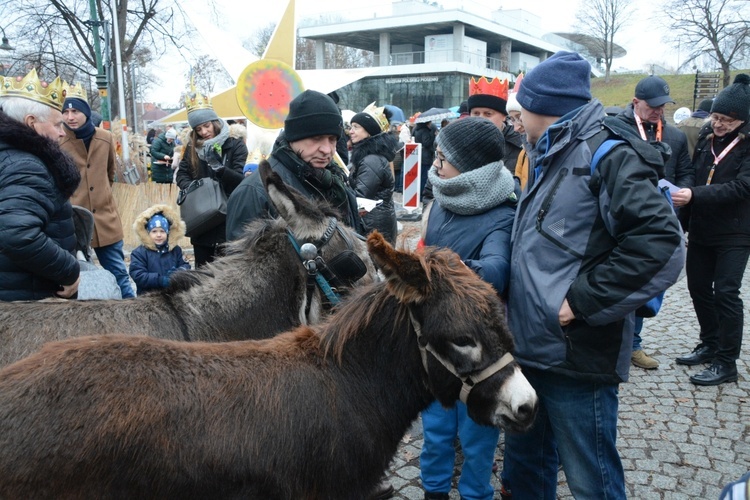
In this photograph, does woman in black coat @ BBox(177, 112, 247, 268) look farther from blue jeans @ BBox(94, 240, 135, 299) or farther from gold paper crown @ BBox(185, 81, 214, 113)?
blue jeans @ BBox(94, 240, 135, 299)

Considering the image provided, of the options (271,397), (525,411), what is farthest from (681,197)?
(271,397)

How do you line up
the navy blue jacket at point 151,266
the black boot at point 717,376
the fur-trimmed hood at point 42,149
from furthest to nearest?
the black boot at point 717,376
the navy blue jacket at point 151,266
the fur-trimmed hood at point 42,149

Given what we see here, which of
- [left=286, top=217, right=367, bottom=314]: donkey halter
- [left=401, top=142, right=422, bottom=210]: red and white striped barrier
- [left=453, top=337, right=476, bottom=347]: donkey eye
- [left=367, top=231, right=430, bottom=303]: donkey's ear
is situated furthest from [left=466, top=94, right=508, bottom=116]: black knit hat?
[left=401, top=142, right=422, bottom=210]: red and white striped barrier

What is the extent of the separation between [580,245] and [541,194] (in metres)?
0.31

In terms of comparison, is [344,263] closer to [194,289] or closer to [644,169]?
[194,289]

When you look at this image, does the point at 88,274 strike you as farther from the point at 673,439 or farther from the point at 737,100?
the point at 737,100

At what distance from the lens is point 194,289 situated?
2.86m

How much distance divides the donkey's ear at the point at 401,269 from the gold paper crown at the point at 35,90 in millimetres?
2820

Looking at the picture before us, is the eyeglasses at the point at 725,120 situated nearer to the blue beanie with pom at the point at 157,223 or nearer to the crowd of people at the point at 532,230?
the crowd of people at the point at 532,230

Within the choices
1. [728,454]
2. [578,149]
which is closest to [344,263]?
[578,149]

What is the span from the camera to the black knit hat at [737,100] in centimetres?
530

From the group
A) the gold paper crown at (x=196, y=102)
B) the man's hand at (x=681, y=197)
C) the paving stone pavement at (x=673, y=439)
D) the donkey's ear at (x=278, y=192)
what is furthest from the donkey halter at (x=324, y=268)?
the gold paper crown at (x=196, y=102)

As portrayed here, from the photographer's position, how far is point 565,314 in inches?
94.7

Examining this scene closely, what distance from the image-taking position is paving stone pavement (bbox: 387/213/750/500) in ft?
12.8
